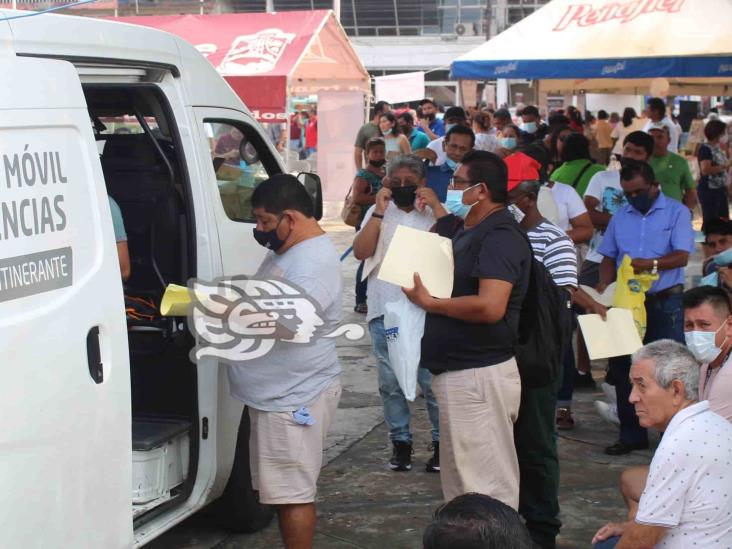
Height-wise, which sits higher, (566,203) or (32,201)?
(32,201)

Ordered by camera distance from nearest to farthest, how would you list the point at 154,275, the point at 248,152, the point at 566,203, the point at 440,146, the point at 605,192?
the point at 154,275 < the point at 248,152 < the point at 566,203 < the point at 605,192 < the point at 440,146

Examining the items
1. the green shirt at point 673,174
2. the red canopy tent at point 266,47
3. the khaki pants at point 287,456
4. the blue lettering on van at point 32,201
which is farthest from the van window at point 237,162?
the red canopy tent at point 266,47

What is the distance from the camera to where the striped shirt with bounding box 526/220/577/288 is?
18.7ft

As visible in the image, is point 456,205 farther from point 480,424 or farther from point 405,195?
point 480,424

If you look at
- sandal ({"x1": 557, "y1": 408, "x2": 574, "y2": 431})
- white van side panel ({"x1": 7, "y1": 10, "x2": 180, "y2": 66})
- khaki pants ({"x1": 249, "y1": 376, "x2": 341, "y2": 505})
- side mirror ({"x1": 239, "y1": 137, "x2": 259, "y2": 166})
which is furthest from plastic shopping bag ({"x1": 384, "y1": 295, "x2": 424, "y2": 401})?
sandal ({"x1": 557, "y1": 408, "x2": 574, "y2": 431})

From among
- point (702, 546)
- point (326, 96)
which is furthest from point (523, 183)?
point (326, 96)

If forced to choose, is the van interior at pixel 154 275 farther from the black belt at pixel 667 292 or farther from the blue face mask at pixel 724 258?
the black belt at pixel 667 292

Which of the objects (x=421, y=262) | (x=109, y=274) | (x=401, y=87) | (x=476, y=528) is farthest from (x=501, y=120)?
(x=476, y=528)

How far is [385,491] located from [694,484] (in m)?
2.84

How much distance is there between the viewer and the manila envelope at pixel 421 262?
14.8ft

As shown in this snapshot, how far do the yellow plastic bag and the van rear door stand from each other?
3.52 m

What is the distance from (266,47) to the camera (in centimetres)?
1622

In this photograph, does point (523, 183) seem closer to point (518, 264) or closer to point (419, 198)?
point (419, 198)

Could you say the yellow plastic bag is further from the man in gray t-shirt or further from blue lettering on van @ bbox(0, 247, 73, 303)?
blue lettering on van @ bbox(0, 247, 73, 303)
